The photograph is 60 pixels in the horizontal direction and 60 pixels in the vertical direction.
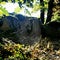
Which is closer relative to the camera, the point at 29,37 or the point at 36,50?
the point at 36,50

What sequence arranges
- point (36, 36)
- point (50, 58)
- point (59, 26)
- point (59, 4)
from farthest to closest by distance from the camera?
point (59, 4)
point (59, 26)
point (36, 36)
point (50, 58)

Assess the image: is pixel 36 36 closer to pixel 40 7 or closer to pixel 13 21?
pixel 13 21

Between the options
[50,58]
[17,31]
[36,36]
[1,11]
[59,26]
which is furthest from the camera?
[59,26]

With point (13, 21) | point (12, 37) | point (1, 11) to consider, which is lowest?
point (12, 37)

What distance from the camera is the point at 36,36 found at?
7406 millimetres

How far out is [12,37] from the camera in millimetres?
6500

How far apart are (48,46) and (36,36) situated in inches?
35.0

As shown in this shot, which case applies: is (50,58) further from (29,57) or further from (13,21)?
(13,21)

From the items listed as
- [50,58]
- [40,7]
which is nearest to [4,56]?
[50,58]

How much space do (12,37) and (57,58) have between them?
5.83 ft

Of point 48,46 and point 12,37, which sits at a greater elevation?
point 12,37

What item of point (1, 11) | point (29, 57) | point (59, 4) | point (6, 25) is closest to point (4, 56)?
point (29, 57)

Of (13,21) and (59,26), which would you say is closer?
(13,21)

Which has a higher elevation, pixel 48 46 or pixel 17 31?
pixel 17 31
